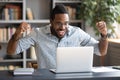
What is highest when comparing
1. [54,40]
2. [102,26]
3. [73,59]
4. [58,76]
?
[102,26]

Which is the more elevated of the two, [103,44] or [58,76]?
[103,44]

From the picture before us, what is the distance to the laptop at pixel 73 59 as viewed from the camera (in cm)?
226

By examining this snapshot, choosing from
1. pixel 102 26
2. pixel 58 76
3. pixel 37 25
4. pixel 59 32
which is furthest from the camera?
pixel 37 25

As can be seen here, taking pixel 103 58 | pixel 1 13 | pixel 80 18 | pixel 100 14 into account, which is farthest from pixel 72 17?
pixel 1 13

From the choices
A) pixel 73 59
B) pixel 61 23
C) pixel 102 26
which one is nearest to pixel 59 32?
pixel 61 23

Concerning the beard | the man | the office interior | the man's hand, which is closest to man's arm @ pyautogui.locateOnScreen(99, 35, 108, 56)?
the man

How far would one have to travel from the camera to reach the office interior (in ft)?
15.7

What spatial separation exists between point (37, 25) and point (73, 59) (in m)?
3.02

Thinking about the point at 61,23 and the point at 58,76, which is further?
the point at 61,23

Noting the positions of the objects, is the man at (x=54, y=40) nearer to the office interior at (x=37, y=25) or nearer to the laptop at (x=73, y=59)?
the laptop at (x=73, y=59)

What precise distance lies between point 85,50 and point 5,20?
2770 mm

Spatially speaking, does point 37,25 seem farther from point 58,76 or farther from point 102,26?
point 58,76

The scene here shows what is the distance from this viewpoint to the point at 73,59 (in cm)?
227

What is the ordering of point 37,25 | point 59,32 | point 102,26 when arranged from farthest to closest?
point 37,25 → point 59,32 → point 102,26
